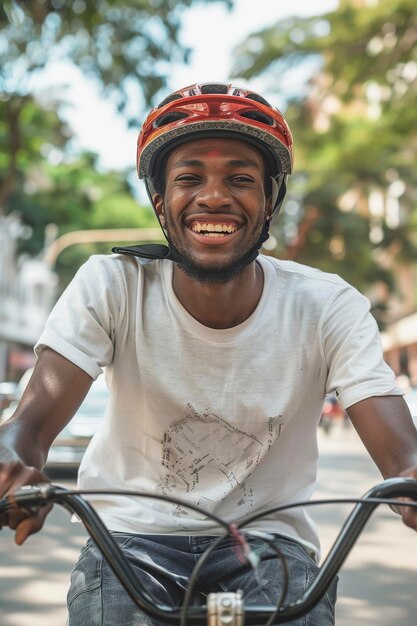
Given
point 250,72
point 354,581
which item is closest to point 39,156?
point 250,72

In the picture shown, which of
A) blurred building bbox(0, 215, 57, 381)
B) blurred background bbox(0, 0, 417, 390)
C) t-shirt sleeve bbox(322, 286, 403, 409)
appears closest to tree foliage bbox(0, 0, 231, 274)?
blurred background bbox(0, 0, 417, 390)

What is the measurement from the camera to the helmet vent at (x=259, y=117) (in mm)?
3123

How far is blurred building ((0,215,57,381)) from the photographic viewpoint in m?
51.4

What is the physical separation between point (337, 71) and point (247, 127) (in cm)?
1438

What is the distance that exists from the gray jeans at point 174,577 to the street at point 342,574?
339 centimetres

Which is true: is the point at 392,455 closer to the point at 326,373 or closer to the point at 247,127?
the point at 326,373

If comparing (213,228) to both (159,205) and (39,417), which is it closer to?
(159,205)

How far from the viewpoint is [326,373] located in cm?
302

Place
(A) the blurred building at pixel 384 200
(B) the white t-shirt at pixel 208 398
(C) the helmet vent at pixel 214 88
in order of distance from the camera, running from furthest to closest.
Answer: (A) the blurred building at pixel 384 200 < (C) the helmet vent at pixel 214 88 < (B) the white t-shirt at pixel 208 398

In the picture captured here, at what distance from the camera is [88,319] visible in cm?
287

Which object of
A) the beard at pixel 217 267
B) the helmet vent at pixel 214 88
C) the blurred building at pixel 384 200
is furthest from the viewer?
the blurred building at pixel 384 200

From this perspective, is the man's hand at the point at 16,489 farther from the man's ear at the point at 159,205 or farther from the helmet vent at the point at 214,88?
the helmet vent at the point at 214,88

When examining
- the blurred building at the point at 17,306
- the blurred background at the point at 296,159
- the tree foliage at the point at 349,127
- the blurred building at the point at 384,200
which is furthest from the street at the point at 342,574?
the blurred building at the point at 17,306

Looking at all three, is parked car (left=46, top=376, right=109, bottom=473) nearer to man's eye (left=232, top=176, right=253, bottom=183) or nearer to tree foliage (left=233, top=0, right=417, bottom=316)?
tree foliage (left=233, top=0, right=417, bottom=316)
